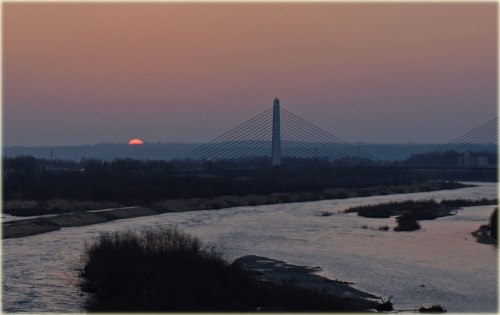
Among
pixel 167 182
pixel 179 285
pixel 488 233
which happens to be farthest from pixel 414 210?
pixel 179 285

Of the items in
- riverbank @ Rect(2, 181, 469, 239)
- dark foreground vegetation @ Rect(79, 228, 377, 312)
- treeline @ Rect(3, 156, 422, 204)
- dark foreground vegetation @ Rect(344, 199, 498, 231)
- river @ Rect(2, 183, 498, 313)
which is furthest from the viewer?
treeline @ Rect(3, 156, 422, 204)

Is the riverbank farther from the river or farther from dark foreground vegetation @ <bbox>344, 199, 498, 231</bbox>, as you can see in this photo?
dark foreground vegetation @ <bbox>344, 199, 498, 231</bbox>

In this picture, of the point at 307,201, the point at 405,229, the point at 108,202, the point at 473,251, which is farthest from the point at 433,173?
the point at 473,251

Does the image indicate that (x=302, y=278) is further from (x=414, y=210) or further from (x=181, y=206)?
(x=181, y=206)

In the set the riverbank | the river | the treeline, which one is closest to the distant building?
the riverbank

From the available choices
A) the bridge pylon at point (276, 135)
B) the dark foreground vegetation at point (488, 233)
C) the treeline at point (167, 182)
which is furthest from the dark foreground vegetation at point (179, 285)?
the bridge pylon at point (276, 135)

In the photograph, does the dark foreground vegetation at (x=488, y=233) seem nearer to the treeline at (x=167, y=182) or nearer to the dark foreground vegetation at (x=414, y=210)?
the dark foreground vegetation at (x=414, y=210)
